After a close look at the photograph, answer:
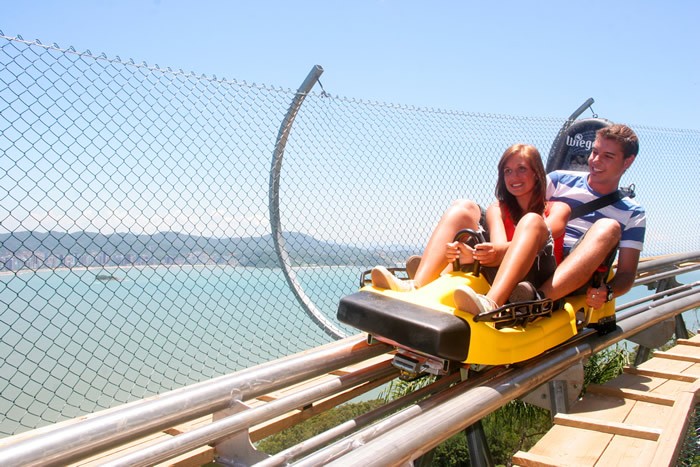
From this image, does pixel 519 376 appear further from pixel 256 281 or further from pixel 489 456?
pixel 256 281

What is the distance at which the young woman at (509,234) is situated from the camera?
2.25 m

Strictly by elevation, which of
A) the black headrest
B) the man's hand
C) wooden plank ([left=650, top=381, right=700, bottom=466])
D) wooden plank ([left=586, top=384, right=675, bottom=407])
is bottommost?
wooden plank ([left=586, top=384, right=675, bottom=407])

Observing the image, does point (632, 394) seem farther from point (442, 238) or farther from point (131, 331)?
point (131, 331)

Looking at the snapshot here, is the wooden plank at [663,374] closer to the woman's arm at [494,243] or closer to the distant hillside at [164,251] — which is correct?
the woman's arm at [494,243]

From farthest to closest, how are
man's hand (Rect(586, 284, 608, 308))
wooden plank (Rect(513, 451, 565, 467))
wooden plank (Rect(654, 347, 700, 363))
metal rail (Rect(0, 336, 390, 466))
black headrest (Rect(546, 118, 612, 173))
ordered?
black headrest (Rect(546, 118, 612, 173)) → wooden plank (Rect(654, 347, 700, 363)) → man's hand (Rect(586, 284, 608, 308)) → wooden plank (Rect(513, 451, 565, 467)) → metal rail (Rect(0, 336, 390, 466))

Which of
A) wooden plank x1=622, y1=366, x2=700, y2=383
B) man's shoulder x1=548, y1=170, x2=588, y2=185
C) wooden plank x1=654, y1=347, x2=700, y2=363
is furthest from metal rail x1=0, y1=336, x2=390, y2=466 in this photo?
wooden plank x1=654, y1=347, x2=700, y2=363

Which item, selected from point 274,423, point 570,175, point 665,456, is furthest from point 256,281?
point 665,456

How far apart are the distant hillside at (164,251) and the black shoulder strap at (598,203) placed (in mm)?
1150

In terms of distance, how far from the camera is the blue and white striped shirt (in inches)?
108

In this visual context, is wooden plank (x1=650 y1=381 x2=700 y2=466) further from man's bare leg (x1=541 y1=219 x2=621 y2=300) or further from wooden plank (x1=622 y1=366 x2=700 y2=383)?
man's bare leg (x1=541 y1=219 x2=621 y2=300)

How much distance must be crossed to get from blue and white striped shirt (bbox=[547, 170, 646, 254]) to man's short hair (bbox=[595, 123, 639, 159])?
0.22 metres

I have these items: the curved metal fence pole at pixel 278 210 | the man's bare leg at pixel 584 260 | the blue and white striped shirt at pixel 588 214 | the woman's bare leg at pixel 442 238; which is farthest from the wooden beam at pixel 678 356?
the curved metal fence pole at pixel 278 210

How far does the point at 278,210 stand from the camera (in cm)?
295

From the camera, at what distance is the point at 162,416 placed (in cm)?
160
